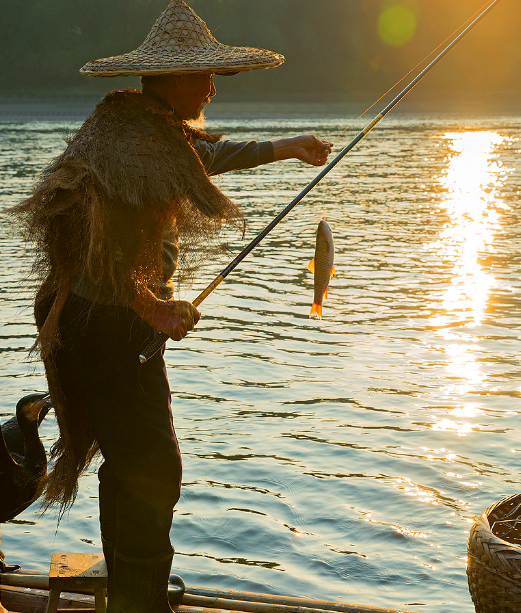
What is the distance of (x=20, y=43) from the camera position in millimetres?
93750

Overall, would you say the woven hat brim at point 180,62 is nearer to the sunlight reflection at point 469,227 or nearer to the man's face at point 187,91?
the man's face at point 187,91

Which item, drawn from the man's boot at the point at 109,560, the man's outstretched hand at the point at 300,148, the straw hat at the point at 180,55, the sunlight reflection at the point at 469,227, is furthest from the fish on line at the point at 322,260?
the sunlight reflection at the point at 469,227

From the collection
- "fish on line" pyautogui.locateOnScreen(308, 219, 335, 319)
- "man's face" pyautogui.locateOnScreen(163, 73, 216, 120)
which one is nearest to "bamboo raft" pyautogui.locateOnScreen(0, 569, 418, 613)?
"fish on line" pyautogui.locateOnScreen(308, 219, 335, 319)

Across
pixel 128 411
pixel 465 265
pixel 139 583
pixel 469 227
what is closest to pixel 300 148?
pixel 128 411

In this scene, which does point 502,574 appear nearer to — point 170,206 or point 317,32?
point 170,206

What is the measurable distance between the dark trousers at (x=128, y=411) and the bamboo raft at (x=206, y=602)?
0.57 metres

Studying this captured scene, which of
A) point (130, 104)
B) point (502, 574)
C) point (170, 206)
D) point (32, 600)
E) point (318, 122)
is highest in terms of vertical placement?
point (130, 104)

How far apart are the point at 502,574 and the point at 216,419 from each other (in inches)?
165

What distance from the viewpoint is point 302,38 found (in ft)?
332

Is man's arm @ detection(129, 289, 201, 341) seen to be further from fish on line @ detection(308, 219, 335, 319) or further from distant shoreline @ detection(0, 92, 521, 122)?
distant shoreline @ detection(0, 92, 521, 122)

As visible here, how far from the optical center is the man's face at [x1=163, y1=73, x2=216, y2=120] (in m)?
3.21

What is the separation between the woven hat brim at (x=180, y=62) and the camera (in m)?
3.08

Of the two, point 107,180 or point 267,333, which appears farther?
point 267,333

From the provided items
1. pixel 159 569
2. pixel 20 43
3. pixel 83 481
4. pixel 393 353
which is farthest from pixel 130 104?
pixel 20 43
